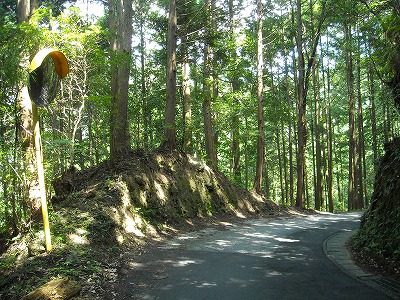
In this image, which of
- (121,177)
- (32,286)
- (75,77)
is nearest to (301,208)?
(121,177)

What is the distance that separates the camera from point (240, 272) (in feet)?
20.2

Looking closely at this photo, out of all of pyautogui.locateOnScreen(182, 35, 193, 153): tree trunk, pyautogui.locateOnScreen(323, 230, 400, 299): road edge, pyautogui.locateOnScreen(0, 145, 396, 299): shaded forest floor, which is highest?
pyautogui.locateOnScreen(182, 35, 193, 153): tree trunk

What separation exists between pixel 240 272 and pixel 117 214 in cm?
413

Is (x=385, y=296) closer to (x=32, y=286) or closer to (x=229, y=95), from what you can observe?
(x=32, y=286)

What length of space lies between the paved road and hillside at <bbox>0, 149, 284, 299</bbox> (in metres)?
0.67

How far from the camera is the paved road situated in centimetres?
507

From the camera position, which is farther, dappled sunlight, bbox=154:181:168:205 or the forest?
dappled sunlight, bbox=154:181:168:205

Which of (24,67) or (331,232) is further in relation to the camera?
(331,232)

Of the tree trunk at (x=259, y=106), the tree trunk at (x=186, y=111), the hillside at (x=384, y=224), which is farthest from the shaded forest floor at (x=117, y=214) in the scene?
the hillside at (x=384, y=224)

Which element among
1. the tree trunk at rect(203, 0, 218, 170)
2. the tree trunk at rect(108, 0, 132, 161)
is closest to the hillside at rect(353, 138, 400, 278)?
A: the tree trunk at rect(108, 0, 132, 161)

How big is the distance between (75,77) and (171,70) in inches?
163

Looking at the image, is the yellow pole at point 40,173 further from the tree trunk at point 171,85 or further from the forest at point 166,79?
the tree trunk at point 171,85

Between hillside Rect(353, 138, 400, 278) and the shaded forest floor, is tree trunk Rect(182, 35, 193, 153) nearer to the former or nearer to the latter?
the shaded forest floor

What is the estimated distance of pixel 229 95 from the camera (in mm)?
21062
